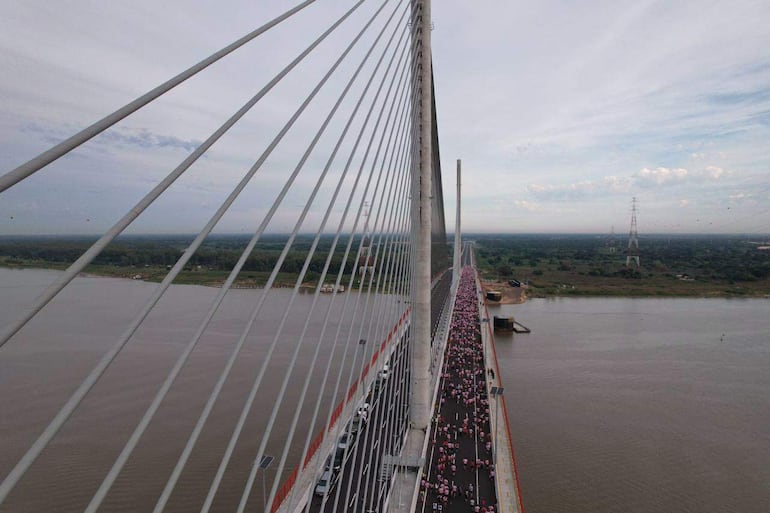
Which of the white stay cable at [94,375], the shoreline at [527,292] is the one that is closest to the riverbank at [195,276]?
the shoreline at [527,292]

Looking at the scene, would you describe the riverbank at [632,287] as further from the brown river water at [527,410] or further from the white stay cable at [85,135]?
the white stay cable at [85,135]

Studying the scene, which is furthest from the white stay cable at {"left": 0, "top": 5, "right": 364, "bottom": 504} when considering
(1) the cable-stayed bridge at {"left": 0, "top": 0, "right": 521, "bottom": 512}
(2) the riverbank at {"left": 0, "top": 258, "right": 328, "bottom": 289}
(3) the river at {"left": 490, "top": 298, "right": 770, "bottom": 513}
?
(2) the riverbank at {"left": 0, "top": 258, "right": 328, "bottom": 289}

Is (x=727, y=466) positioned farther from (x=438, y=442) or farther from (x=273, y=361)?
(x=273, y=361)

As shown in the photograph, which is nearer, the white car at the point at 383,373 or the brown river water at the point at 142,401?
the white car at the point at 383,373

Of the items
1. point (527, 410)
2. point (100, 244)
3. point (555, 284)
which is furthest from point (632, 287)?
point (100, 244)

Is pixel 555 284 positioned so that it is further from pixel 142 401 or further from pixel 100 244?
pixel 100 244
